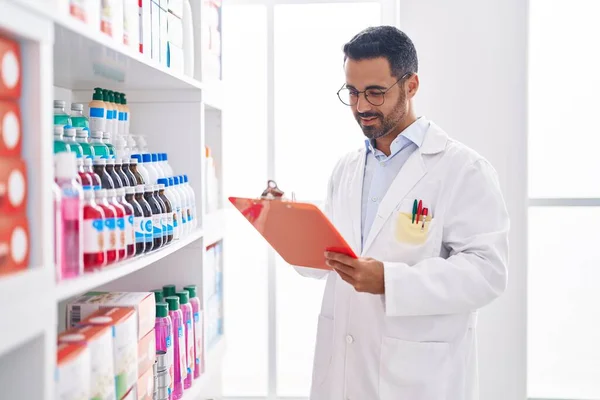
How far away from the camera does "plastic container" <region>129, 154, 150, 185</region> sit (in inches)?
66.9

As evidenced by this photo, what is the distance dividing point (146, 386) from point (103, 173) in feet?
2.02

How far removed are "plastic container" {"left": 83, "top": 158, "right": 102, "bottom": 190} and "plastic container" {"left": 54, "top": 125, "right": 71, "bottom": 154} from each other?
8 centimetres

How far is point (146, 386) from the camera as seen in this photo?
5.48 feet

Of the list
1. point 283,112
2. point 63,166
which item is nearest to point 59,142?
point 63,166

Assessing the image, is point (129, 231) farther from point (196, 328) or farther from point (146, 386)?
point (196, 328)

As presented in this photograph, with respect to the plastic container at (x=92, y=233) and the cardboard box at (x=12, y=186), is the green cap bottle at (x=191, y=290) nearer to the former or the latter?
the plastic container at (x=92, y=233)

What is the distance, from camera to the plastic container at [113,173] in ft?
4.91

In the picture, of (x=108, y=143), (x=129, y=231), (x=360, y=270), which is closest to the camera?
(x=129, y=231)

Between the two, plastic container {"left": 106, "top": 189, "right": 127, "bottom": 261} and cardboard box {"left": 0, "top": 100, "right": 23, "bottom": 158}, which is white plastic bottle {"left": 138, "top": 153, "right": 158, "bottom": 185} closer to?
plastic container {"left": 106, "top": 189, "right": 127, "bottom": 261}

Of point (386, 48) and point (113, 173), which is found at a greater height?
point (386, 48)

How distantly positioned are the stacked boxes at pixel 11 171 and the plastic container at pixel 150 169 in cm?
83
